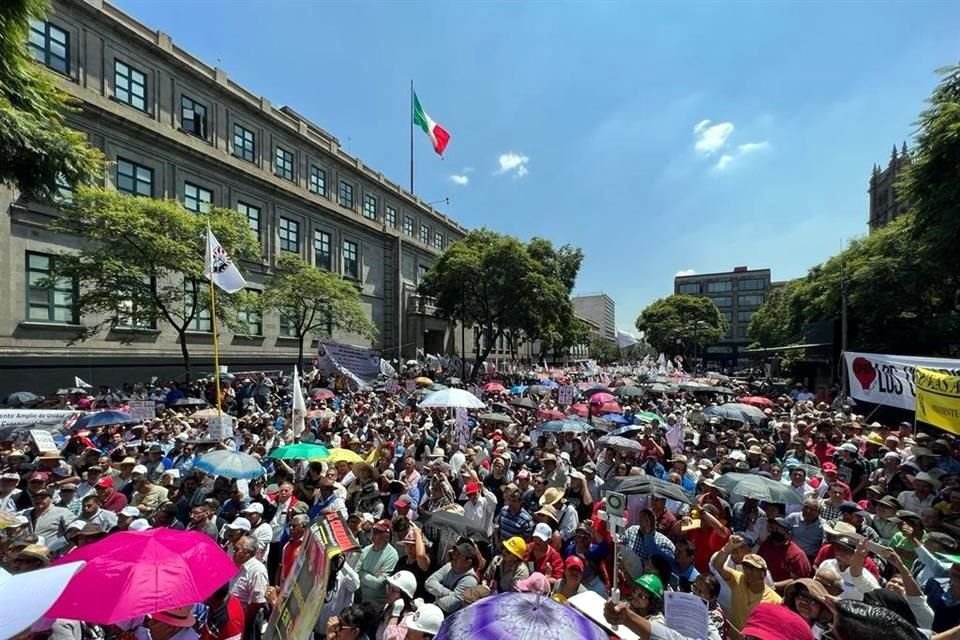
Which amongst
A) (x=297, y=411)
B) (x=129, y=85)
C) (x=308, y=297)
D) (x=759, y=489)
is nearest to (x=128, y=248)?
(x=308, y=297)

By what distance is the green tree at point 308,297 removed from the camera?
89.7 ft

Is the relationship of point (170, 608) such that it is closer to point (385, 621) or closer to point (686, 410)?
point (385, 621)

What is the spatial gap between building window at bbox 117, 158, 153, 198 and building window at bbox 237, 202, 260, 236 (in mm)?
5712

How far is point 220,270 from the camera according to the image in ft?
38.4

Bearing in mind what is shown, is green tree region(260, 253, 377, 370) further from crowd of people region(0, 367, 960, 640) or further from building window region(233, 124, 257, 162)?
crowd of people region(0, 367, 960, 640)

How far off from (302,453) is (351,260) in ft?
114

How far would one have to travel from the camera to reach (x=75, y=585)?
3.12 m

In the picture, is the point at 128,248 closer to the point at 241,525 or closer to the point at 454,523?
the point at 241,525

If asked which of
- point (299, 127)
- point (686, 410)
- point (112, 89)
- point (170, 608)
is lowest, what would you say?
point (686, 410)

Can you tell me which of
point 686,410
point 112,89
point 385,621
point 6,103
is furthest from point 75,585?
point 112,89

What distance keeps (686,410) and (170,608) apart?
15.7 meters

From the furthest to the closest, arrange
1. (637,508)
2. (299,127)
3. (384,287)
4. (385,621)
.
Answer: (384,287) < (299,127) < (637,508) < (385,621)

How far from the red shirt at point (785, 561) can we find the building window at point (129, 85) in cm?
2980

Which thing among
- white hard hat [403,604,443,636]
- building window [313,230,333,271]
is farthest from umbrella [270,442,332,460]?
building window [313,230,333,271]
